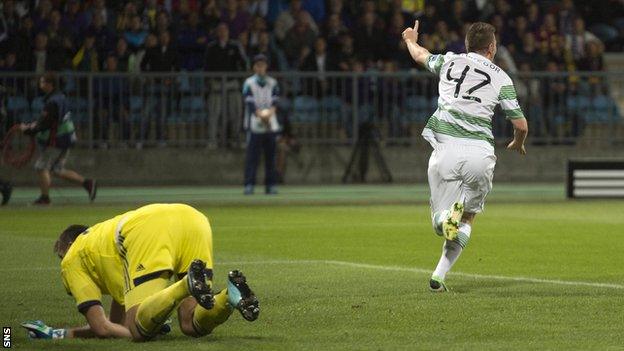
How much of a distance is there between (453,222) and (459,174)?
0.71 meters

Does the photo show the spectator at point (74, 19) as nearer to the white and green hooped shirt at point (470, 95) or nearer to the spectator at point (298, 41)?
the spectator at point (298, 41)

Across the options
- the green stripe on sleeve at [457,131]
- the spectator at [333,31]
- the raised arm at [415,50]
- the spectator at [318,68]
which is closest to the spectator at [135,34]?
the spectator at [318,68]

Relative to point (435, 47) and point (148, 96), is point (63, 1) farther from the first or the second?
point (435, 47)

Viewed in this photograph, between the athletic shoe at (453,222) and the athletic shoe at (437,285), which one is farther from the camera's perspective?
the athletic shoe at (437,285)

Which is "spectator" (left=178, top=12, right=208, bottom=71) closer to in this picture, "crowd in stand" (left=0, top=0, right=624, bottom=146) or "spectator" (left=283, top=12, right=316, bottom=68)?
"crowd in stand" (left=0, top=0, right=624, bottom=146)

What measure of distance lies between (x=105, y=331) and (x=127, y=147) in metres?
20.3

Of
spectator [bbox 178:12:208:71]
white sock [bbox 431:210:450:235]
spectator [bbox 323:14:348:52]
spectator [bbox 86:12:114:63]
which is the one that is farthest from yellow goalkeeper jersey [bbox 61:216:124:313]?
spectator [bbox 323:14:348:52]

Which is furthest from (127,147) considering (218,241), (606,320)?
(606,320)

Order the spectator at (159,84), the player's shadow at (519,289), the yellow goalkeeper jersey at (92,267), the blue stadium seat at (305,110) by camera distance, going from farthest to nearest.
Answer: the blue stadium seat at (305,110)
the spectator at (159,84)
the player's shadow at (519,289)
the yellow goalkeeper jersey at (92,267)

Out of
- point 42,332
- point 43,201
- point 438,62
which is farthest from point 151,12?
point 42,332

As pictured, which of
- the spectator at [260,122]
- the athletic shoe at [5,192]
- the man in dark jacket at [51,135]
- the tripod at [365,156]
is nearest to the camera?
the man in dark jacket at [51,135]

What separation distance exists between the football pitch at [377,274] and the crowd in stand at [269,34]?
4398 millimetres

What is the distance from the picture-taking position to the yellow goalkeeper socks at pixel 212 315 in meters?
9.62

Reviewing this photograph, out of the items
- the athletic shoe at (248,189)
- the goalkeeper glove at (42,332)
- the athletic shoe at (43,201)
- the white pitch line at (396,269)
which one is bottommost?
the athletic shoe at (248,189)
